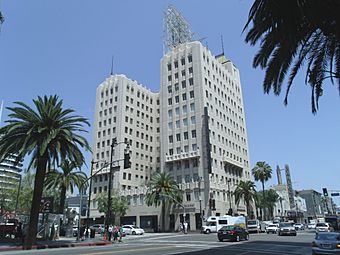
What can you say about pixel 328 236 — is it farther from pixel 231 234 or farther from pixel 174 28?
pixel 174 28

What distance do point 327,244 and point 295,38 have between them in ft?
36.5

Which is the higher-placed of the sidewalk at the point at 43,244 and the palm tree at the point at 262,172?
the palm tree at the point at 262,172

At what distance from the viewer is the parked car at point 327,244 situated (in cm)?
1535

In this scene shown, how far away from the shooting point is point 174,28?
3610 inches

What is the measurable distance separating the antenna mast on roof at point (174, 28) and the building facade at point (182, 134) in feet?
21.0

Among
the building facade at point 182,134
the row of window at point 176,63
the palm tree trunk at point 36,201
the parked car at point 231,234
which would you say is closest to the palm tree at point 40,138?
the palm tree trunk at point 36,201

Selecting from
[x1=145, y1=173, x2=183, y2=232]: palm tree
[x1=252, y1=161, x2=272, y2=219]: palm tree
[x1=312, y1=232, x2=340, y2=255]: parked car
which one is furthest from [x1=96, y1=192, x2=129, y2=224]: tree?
[x1=312, y1=232, x2=340, y2=255]: parked car

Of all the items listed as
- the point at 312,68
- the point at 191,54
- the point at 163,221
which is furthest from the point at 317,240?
the point at 191,54

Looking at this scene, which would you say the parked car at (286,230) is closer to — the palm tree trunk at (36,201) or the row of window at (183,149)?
the palm tree trunk at (36,201)

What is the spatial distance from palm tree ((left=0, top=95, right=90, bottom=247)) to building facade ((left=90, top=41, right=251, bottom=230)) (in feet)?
102

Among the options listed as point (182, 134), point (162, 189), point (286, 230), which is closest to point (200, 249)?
point (286, 230)

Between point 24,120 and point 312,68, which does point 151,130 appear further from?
point 312,68

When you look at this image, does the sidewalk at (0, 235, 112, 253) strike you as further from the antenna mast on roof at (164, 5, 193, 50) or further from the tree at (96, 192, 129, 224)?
the antenna mast on roof at (164, 5, 193, 50)

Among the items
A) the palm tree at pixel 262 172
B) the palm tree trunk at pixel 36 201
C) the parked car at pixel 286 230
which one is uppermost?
the palm tree at pixel 262 172
